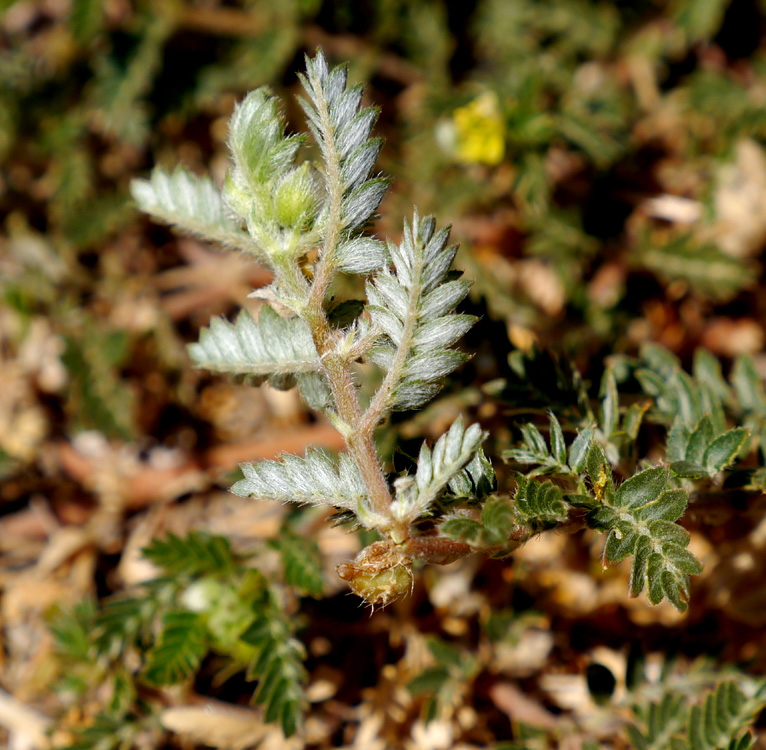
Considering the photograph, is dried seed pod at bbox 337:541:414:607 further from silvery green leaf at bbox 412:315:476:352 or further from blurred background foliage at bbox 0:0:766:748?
blurred background foliage at bbox 0:0:766:748

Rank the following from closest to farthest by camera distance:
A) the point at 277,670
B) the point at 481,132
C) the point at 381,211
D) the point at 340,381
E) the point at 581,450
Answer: the point at 340,381, the point at 581,450, the point at 277,670, the point at 481,132, the point at 381,211

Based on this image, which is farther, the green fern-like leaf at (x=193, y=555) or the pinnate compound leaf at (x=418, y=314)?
the green fern-like leaf at (x=193, y=555)

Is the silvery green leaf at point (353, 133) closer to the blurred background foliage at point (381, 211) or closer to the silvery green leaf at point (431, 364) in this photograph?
the silvery green leaf at point (431, 364)

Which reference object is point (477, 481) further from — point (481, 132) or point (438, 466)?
point (481, 132)

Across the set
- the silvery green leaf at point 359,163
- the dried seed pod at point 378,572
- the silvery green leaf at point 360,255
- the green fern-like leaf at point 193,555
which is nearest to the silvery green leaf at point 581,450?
the dried seed pod at point 378,572

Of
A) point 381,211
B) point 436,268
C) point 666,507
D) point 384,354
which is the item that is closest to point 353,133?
point 436,268

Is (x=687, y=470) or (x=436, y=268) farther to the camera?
(x=687, y=470)

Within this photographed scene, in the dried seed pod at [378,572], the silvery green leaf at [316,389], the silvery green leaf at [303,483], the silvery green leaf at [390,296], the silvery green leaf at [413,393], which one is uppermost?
the silvery green leaf at [390,296]

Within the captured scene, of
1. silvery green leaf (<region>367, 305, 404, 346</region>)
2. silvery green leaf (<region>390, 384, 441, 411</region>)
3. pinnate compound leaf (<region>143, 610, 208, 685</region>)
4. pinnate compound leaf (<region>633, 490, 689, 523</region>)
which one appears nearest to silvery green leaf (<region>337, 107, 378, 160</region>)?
silvery green leaf (<region>367, 305, 404, 346</region>)
